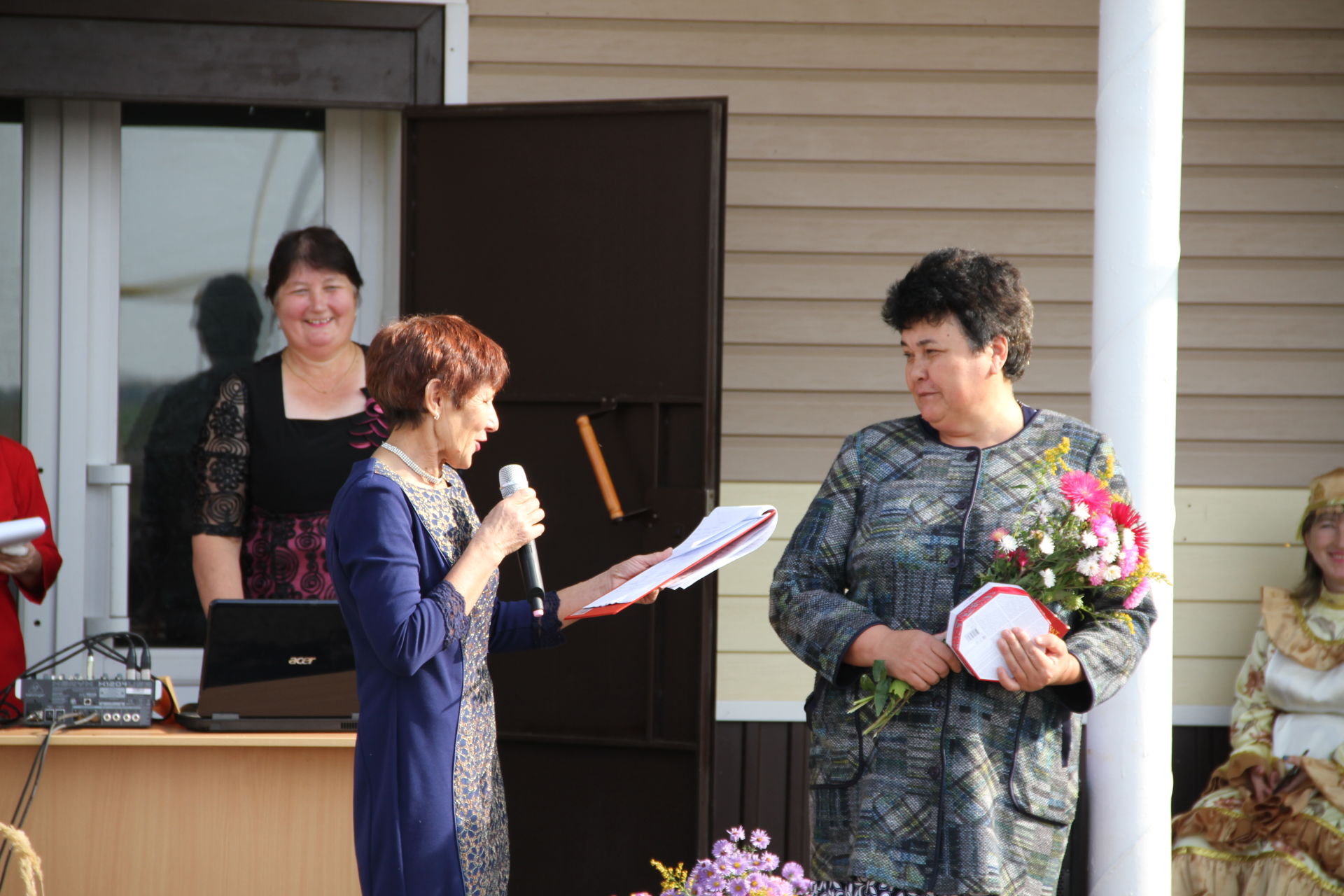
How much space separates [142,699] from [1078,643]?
6.09ft

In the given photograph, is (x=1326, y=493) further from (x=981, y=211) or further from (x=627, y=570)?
(x=627, y=570)

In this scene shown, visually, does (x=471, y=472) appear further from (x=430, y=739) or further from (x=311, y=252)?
(x=430, y=739)

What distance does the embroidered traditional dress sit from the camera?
3.37 meters

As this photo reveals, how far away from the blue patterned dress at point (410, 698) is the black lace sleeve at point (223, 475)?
1.29 metres

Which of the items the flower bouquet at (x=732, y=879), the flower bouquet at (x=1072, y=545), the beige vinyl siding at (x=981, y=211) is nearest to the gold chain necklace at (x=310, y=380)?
the beige vinyl siding at (x=981, y=211)

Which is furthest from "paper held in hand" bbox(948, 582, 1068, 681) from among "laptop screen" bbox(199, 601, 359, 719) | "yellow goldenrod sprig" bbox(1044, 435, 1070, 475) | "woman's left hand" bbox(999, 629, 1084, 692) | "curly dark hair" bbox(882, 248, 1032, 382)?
"laptop screen" bbox(199, 601, 359, 719)

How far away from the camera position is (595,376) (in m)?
3.62

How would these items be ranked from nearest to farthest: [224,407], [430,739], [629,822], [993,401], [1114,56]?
[430,739] → [993,401] → [1114,56] → [224,407] → [629,822]

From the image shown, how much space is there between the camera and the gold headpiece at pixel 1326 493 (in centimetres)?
365

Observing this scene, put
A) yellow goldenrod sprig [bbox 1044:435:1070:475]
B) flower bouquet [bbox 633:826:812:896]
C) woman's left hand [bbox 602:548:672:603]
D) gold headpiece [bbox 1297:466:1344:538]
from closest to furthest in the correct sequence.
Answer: flower bouquet [bbox 633:826:812:896] → yellow goldenrod sprig [bbox 1044:435:1070:475] → woman's left hand [bbox 602:548:672:603] → gold headpiece [bbox 1297:466:1344:538]

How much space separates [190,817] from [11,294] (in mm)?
2143

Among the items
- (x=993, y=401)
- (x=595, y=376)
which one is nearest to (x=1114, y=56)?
(x=993, y=401)

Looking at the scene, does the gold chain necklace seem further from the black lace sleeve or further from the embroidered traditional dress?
the embroidered traditional dress

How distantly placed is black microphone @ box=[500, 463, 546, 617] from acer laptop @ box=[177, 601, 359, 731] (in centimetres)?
69
